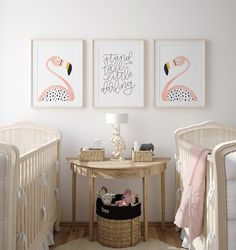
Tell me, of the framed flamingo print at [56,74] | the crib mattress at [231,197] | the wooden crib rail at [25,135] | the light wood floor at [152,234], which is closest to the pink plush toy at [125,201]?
the light wood floor at [152,234]

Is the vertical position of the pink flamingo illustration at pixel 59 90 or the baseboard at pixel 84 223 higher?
the pink flamingo illustration at pixel 59 90

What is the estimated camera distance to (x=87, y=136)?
10.4 ft

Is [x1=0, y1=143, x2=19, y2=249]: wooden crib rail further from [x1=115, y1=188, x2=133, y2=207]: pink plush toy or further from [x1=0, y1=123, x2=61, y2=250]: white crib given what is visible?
[x1=115, y1=188, x2=133, y2=207]: pink plush toy

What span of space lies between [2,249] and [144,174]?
1.30 m

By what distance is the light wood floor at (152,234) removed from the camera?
9.10 feet

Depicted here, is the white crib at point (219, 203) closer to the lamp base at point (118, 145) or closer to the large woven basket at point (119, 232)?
the large woven basket at point (119, 232)

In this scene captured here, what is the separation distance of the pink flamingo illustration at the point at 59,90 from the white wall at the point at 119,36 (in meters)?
0.11

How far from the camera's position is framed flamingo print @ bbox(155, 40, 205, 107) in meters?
3.13

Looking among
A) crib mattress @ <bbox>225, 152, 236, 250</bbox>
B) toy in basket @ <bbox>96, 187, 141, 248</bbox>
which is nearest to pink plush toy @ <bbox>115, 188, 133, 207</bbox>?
toy in basket @ <bbox>96, 187, 141, 248</bbox>

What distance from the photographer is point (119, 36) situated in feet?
10.3

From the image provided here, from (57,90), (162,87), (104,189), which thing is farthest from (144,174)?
(57,90)

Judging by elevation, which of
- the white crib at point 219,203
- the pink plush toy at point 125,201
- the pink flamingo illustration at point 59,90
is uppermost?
the pink flamingo illustration at point 59,90

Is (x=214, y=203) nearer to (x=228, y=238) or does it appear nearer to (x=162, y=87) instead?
(x=228, y=238)

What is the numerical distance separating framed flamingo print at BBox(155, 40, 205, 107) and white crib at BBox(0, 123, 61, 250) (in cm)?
108
